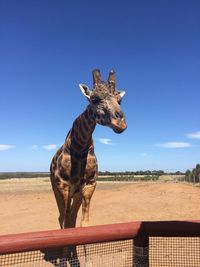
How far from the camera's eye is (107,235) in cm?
322

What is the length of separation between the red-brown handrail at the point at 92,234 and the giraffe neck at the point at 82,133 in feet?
7.60

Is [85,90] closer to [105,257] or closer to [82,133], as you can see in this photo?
[82,133]

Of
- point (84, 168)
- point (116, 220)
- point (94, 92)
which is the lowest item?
point (116, 220)

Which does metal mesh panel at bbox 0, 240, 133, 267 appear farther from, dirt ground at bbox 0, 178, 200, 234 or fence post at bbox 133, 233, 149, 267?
dirt ground at bbox 0, 178, 200, 234

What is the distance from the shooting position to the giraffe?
5.33 meters

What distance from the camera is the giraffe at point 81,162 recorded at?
533 cm

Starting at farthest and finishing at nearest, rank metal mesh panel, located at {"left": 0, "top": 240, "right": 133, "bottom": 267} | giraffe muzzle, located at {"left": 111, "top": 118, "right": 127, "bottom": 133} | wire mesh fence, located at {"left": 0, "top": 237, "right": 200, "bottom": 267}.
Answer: giraffe muzzle, located at {"left": 111, "top": 118, "right": 127, "bottom": 133} → wire mesh fence, located at {"left": 0, "top": 237, "right": 200, "bottom": 267} → metal mesh panel, located at {"left": 0, "top": 240, "right": 133, "bottom": 267}

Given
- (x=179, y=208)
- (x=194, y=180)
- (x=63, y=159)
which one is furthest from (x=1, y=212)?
(x=194, y=180)

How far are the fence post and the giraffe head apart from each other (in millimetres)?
1463

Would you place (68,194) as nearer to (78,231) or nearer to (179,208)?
(78,231)

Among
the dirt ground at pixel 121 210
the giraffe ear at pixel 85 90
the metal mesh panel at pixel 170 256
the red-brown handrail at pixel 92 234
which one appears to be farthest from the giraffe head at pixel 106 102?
the dirt ground at pixel 121 210

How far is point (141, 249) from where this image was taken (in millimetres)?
3502

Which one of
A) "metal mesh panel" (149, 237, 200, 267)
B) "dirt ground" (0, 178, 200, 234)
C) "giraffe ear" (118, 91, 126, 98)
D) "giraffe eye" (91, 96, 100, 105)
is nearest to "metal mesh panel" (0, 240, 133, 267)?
"metal mesh panel" (149, 237, 200, 267)

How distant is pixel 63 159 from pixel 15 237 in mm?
2843
